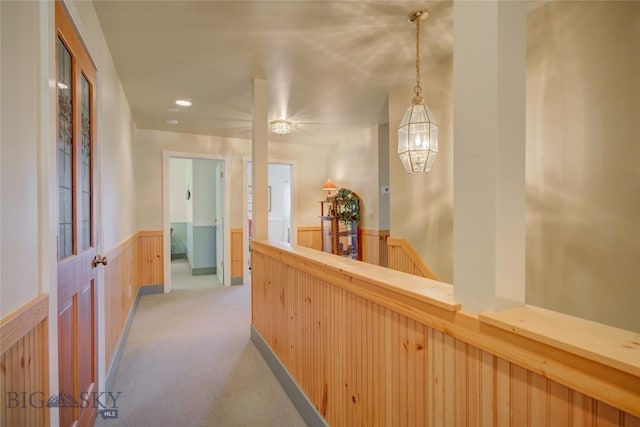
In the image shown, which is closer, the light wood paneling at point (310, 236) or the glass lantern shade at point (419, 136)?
the glass lantern shade at point (419, 136)

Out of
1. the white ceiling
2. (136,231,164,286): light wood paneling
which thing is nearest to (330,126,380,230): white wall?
the white ceiling

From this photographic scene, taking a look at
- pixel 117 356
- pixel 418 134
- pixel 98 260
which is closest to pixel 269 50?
pixel 418 134

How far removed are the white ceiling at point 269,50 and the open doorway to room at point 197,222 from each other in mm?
1639

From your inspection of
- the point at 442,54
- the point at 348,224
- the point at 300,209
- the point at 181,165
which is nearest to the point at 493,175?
the point at 442,54

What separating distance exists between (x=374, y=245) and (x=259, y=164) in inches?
101

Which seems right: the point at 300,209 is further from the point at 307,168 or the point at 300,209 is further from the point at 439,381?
the point at 439,381

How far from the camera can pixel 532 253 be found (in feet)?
6.64

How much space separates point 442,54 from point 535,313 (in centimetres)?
228

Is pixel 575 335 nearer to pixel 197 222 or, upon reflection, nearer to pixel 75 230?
pixel 75 230

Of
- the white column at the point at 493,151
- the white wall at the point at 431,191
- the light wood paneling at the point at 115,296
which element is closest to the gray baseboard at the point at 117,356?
the light wood paneling at the point at 115,296

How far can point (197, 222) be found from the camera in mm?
6062

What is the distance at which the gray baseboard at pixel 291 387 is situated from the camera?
174 cm

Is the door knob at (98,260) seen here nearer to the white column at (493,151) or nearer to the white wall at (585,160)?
the white column at (493,151)

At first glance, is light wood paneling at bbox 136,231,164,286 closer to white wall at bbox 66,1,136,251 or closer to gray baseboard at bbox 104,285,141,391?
gray baseboard at bbox 104,285,141,391
